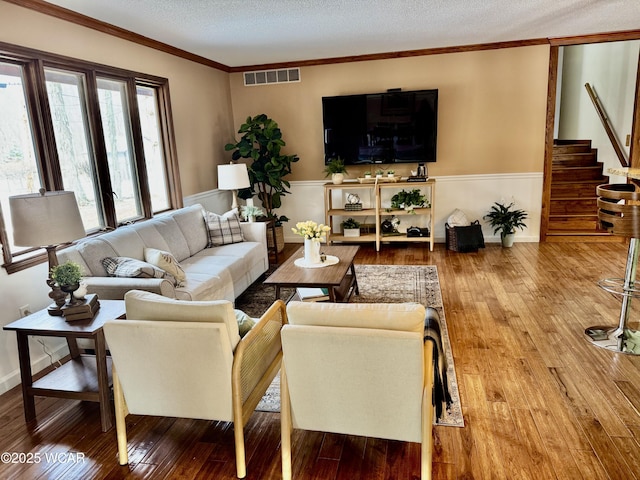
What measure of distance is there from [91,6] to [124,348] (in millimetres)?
2718

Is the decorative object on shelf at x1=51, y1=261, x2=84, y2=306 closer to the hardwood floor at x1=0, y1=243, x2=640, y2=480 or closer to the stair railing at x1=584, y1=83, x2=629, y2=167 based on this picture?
the hardwood floor at x1=0, y1=243, x2=640, y2=480

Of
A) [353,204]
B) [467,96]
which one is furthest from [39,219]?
[467,96]

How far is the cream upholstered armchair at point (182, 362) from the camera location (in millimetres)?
1894

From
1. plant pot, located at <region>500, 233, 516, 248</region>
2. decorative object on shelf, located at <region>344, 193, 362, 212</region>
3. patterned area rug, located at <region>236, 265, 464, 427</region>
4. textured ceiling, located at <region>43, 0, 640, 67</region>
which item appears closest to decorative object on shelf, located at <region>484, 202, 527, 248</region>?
plant pot, located at <region>500, 233, 516, 248</region>

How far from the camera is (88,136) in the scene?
3.81 meters

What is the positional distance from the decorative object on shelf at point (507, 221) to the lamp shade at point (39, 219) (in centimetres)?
484

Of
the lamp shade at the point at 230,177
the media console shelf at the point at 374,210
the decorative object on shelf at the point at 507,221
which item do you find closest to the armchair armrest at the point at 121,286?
the lamp shade at the point at 230,177

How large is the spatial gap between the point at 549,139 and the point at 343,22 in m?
3.15

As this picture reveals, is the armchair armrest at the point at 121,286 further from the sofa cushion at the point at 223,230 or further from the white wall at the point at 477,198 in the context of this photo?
the white wall at the point at 477,198

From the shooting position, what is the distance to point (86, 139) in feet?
12.5

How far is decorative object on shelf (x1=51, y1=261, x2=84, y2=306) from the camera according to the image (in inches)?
98.6

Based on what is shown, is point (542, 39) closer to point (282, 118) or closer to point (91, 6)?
point (282, 118)

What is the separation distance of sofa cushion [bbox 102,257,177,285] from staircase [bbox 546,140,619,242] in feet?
16.3

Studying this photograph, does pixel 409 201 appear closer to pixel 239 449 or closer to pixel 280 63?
pixel 280 63
